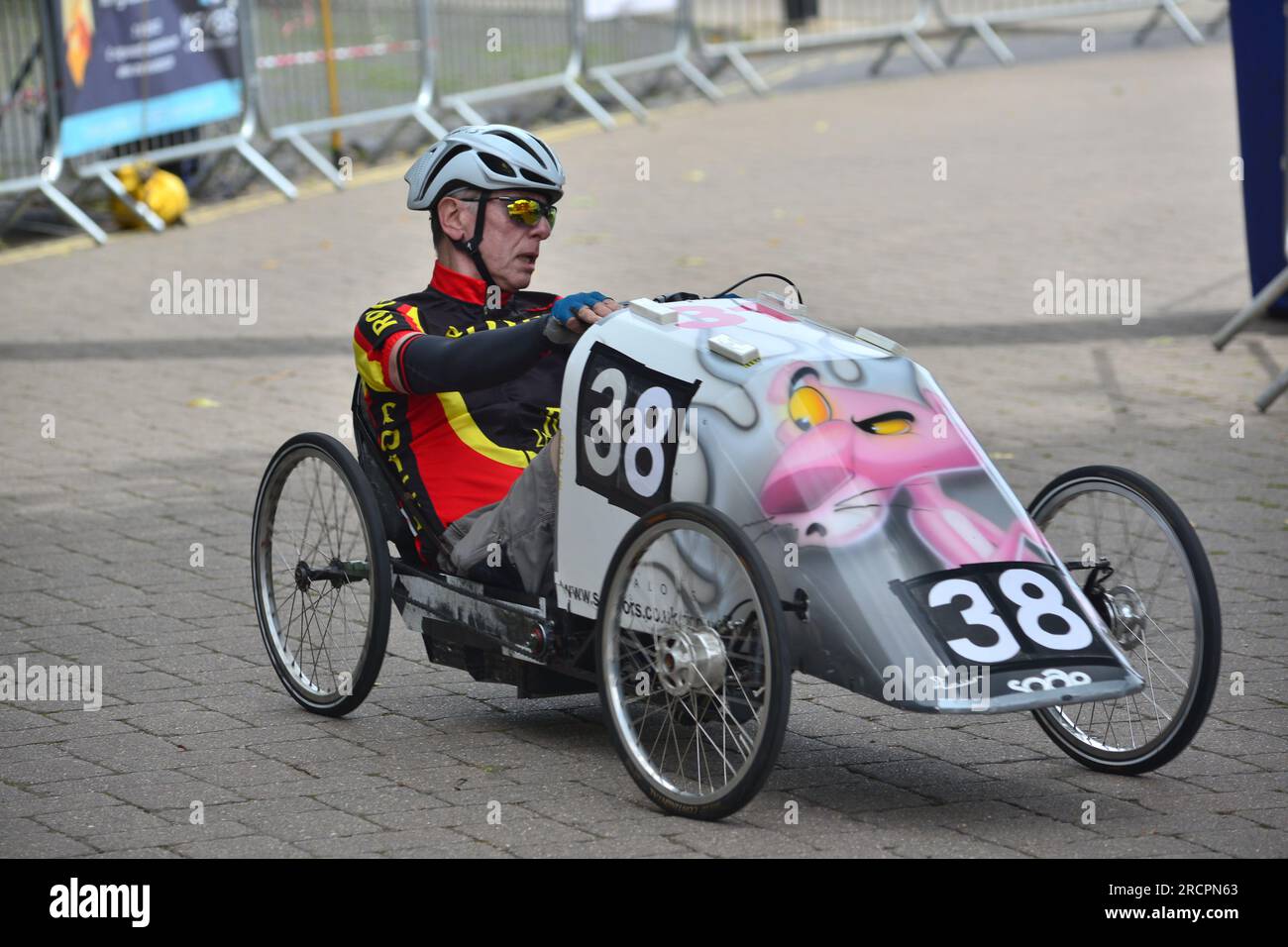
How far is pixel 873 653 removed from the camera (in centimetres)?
408

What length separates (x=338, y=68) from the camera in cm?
1479

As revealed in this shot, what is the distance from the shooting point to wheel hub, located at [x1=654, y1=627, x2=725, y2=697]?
4.21 meters

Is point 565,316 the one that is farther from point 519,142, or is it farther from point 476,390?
point 519,142

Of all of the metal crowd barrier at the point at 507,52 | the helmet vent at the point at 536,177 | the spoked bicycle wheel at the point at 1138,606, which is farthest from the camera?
the metal crowd barrier at the point at 507,52

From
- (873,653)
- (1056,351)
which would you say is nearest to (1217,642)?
(873,653)

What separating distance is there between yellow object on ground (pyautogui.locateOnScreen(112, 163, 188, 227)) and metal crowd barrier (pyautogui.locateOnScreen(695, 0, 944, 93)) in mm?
6289

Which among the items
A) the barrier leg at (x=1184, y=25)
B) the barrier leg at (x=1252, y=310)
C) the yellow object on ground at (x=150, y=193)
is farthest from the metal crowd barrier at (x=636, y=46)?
the barrier leg at (x=1252, y=310)

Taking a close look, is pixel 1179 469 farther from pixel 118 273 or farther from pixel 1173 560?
pixel 118 273

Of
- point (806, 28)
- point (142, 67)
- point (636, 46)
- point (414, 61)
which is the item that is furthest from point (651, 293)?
point (806, 28)

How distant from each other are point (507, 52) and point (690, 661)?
489 inches

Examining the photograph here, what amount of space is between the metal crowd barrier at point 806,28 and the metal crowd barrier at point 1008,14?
31cm

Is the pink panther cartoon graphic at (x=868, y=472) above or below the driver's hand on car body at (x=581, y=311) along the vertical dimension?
below

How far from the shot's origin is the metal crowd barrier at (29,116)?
40.1 ft

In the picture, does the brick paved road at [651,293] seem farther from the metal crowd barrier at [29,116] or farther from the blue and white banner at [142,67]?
the blue and white banner at [142,67]
